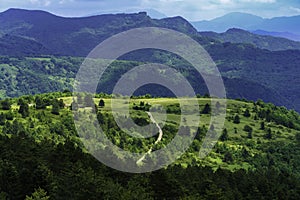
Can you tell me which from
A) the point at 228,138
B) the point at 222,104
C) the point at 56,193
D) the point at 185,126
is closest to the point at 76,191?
the point at 56,193

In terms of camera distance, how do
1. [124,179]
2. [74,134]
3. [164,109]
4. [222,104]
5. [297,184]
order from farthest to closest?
[222,104] → [164,109] → [74,134] → [297,184] → [124,179]

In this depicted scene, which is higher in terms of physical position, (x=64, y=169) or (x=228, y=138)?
(x=64, y=169)

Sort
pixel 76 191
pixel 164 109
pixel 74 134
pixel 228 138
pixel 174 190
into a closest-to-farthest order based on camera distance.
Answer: pixel 76 191 < pixel 174 190 < pixel 74 134 < pixel 228 138 < pixel 164 109

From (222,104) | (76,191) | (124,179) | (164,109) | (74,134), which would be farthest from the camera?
(222,104)

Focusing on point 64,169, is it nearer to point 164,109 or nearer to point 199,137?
point 199,137

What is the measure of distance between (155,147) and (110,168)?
178ft

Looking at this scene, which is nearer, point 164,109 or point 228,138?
point 228,138

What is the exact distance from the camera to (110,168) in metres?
62.1

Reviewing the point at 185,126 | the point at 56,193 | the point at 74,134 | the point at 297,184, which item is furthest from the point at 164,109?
the point at 56,193

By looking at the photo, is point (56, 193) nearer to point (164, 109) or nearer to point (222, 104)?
point (164, 109)

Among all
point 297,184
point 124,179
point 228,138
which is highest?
point 124,179

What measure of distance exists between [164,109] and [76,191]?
120 metres

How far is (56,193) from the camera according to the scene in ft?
157

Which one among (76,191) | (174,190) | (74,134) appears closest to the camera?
(76,191)
